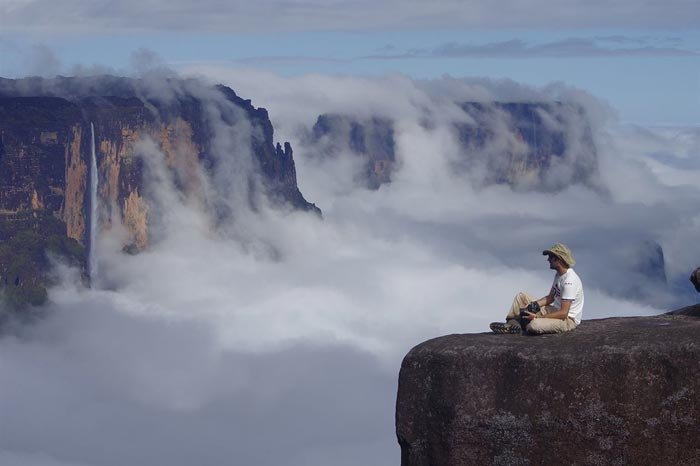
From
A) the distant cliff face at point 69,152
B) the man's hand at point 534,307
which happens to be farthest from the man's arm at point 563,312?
the distant cliff face at point 69,152

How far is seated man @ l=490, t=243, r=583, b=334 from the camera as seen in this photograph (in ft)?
56.7

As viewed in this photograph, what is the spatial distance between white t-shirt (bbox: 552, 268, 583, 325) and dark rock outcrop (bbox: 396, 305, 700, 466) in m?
0.53

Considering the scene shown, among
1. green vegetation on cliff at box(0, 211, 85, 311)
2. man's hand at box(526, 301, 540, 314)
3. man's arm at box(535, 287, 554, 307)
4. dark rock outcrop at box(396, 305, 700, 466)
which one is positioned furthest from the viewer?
green vegetation on cliff at box(0, 211, 85, 311)

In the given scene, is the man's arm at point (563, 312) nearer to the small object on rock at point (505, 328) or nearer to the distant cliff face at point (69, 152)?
the small object on rock at point (505, 328)

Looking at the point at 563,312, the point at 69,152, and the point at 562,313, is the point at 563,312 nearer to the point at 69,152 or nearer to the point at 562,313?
the point at 562,313

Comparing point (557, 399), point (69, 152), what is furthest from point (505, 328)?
point (69, 152)

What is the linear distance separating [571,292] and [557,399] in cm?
174

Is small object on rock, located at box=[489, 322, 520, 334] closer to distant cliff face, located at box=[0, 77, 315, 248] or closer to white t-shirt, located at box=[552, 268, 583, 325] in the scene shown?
white t-shirt, located at box=[552, 268, 583, 325]

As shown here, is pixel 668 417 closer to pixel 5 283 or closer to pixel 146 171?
pixel 5 283

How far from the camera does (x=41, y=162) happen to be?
547ft

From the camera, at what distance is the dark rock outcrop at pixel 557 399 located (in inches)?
632

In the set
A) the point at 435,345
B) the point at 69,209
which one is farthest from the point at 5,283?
the point at 435,345

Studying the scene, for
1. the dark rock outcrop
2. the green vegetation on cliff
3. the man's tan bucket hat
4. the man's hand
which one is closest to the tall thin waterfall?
the green vegetation on cliff

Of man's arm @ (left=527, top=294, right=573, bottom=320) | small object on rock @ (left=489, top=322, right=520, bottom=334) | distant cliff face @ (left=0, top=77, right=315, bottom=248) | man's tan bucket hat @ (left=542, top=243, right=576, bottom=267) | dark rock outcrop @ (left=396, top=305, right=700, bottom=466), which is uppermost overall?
distant cliff face @ (left=0, top=77, right=315, bottom=248)
